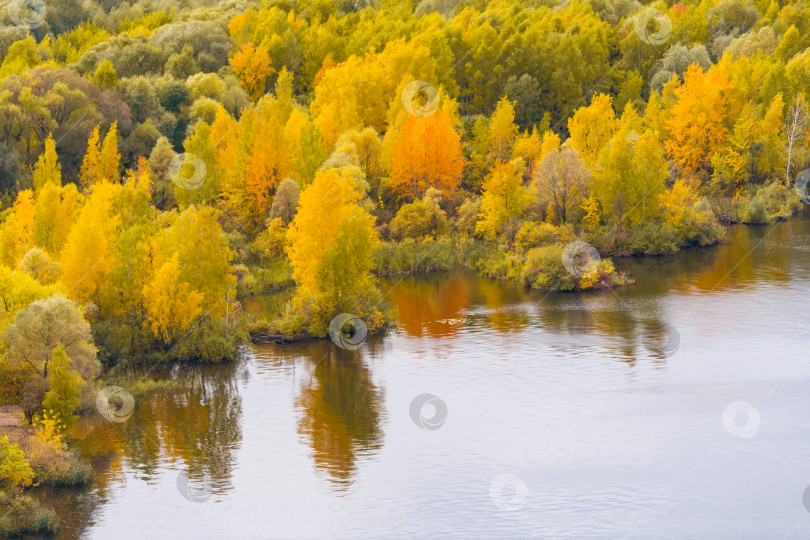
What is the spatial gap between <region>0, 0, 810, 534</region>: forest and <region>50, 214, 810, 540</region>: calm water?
446 centimetres

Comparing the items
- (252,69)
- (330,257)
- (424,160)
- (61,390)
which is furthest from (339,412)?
(252,69)

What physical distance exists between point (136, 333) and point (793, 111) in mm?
90441

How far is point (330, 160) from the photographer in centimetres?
10025

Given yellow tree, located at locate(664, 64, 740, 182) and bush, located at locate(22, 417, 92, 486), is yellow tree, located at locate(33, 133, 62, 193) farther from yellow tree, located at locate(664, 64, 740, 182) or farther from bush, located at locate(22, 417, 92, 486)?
yellow tree, located at locate(664, 64, 740, 182)

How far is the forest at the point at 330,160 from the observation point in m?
58.4

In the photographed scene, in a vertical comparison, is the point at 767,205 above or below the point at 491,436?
above

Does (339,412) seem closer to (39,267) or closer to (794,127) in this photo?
(39,267)

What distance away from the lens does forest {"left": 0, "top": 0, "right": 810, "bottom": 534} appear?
2298 inches

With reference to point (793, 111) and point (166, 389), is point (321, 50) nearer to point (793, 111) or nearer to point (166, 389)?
point (793, 111)

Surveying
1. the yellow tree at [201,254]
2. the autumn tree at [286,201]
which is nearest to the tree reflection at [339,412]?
the yellow tree at [201,254]

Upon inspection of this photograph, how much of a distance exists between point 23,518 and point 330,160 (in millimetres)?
Answer: 68198

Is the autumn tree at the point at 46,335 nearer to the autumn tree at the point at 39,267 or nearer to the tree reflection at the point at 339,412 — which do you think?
the autumn tree at the point at 39,267

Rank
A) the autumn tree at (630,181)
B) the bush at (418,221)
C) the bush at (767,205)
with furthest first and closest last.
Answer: the bush at (767,205)
the bush at (418,221)
the autumn tree at (630,181)

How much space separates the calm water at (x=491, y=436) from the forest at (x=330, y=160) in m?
4.46
